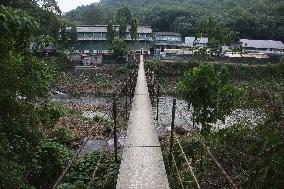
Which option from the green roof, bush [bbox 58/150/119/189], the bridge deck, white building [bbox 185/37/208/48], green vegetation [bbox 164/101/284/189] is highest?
white building [bbox 185/37/208/48]

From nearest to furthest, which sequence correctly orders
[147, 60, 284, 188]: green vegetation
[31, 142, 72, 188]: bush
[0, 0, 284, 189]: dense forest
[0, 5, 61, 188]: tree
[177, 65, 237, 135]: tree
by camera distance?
1. [147, 60, 284, 188]: green vegetation
2. [0, 0, 284, 189]: dense forest
3. [0, 5, 61, 188]: tree
4. [31, 142, 72, 188]: bush
5. [177, 65, 237, 135]: tree

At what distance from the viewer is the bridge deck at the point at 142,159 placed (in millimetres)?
5781

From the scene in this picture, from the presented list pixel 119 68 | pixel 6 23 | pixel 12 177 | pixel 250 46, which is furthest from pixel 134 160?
pixel 250 46

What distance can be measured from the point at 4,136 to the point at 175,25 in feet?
160

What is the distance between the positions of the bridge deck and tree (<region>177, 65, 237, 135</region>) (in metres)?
1.49

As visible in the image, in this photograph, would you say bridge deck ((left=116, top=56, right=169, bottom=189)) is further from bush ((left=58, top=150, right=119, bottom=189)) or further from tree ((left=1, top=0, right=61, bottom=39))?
tree ((left=1, top=0, right=61, bottom=39))

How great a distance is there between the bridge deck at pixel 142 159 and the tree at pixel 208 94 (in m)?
1.49

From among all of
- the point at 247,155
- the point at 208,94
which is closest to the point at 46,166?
the point at 247,155

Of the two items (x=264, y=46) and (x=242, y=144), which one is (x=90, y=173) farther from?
(x=264, y=46)

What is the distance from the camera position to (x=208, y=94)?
33.6ft

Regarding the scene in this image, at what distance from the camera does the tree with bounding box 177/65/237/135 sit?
1007cm

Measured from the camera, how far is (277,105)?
460 centimetres

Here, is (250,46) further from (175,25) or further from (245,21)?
(175,25)

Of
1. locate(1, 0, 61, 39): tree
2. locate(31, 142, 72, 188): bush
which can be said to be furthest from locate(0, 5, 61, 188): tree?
locate(1, 0, 61, 39): tree
